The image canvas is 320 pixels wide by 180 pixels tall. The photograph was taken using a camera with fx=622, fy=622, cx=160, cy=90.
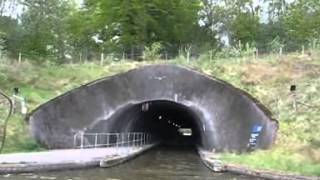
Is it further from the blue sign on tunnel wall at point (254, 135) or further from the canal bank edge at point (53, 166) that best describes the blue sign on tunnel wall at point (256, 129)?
the canal bank edge at point (53, 166)

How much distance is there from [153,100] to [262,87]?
6213 mm

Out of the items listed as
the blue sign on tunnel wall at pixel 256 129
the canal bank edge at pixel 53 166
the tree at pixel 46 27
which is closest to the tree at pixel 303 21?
the tree at pixel 46 27

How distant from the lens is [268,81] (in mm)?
35781

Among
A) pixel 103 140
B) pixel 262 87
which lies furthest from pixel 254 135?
pixel 103 140

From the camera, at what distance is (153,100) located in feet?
115

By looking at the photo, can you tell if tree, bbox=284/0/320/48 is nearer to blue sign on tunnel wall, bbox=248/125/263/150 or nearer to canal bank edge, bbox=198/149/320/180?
blue sign on tunnel wall, bbox=248/125/263/150

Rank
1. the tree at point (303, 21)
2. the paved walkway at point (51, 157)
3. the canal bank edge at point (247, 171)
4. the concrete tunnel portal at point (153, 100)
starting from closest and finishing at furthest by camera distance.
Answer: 1. the canal bank edge at point (247, 171)
2. the paved walkway at point (51, 157)
3. the concrete tunnel portal at point (153, 100)
4. the tree at point (303, 21)

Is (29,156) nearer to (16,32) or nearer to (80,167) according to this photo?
(80,167)

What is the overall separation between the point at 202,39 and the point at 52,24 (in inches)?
753

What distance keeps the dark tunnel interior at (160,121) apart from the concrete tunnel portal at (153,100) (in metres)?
0.31

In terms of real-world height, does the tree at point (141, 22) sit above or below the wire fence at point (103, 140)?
above

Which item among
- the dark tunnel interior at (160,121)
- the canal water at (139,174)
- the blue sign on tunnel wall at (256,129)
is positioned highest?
the dark tunnel interior at (160,121)

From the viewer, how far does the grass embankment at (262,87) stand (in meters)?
26.8

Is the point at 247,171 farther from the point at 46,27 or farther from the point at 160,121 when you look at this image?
the point at 46,27
